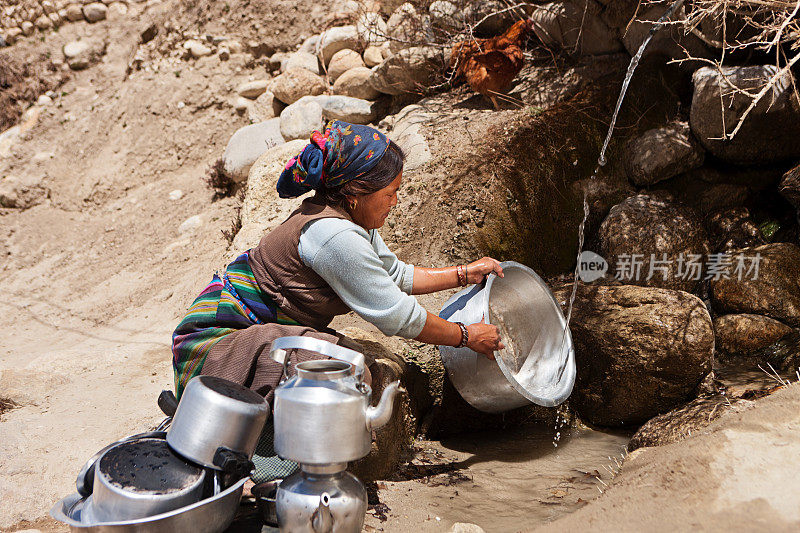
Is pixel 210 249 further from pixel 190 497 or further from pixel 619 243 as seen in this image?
pixel 190 497

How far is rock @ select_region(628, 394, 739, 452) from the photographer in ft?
11.2

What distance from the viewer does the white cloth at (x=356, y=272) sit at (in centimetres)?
271

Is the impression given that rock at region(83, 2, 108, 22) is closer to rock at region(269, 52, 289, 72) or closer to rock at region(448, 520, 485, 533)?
rock at region(269, 52, 289, 72)

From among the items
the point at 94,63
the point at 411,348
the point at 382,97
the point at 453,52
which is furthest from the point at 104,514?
the point at 94,63

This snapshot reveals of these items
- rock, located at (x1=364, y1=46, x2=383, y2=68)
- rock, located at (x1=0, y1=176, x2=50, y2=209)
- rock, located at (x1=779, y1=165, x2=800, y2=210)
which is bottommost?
rock, located at (x1=0, y1=176, x2=50, y2=209)

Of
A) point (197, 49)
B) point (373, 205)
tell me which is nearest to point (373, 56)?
point (197, 49)

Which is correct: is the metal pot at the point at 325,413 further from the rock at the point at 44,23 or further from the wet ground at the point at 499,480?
the rock at the point at 44,23

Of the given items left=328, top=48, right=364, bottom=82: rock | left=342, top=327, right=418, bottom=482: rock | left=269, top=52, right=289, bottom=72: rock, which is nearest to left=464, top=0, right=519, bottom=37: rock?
left=328, top=48, right=364, bottom=82: rock

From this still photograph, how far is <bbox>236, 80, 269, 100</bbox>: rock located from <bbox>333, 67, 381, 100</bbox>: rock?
1.78m

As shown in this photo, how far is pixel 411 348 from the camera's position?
4.02 metres

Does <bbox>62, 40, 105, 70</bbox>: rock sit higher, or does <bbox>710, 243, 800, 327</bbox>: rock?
<bbox>62, 40, 105, 70</bbox>: rock

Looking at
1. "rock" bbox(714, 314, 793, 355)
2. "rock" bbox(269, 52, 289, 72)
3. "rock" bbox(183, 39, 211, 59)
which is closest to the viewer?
"rock" bbox(714, 314, 793, 355)

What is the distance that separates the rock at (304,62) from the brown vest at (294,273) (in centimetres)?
561

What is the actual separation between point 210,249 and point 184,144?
8.94 feet
